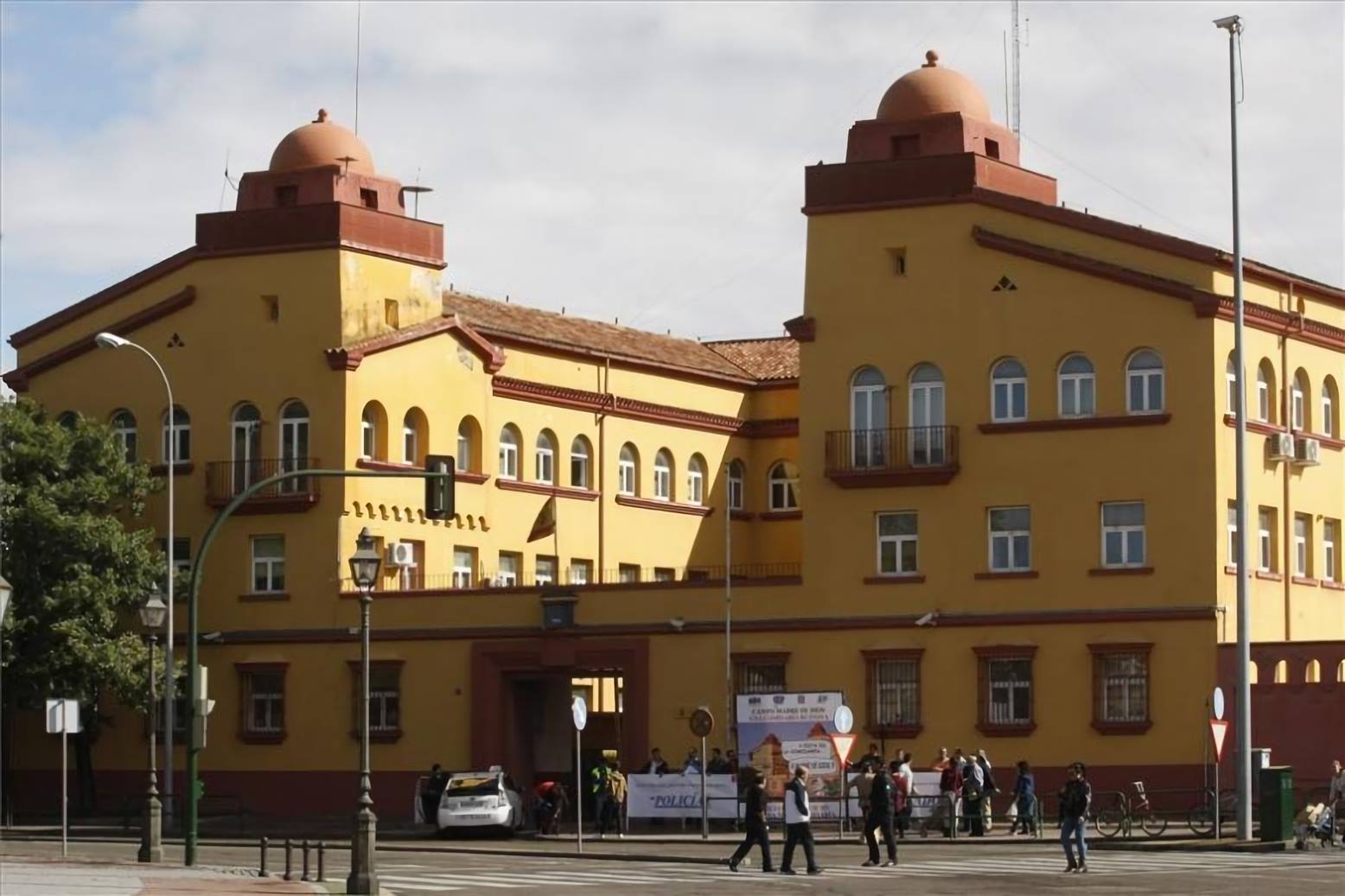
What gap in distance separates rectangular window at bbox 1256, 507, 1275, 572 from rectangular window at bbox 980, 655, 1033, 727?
576 cm

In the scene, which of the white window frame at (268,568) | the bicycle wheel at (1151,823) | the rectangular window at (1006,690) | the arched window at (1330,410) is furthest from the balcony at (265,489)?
the arched window at (1330,410)

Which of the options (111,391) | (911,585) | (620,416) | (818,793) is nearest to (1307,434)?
(911,585)

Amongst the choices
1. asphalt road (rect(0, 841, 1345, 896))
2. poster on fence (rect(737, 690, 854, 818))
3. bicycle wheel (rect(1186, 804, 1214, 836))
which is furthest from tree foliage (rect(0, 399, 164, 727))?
bicycle wheel (rect(1186, 804, 1214, 836))

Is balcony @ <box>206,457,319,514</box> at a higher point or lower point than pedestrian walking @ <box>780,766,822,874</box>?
higher

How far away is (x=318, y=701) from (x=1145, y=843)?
23.0 meters

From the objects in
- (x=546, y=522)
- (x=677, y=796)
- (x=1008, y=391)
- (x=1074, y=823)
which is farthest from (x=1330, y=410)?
(x=1074, y=823)

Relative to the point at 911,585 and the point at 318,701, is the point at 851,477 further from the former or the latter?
the point at 318,701

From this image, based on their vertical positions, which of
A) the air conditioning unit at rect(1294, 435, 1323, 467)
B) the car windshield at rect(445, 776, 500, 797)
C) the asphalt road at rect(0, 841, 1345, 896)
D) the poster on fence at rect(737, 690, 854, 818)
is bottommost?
the asphalt road at rect(0, 841, 1345, 896)

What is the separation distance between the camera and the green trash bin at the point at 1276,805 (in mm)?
45812

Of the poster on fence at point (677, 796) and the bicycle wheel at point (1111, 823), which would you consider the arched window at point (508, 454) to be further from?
the bicycle wheel at point (1111, 823)

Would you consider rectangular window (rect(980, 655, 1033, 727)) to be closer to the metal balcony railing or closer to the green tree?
the metal balcony railing

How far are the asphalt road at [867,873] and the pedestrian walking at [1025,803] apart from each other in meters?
2.43

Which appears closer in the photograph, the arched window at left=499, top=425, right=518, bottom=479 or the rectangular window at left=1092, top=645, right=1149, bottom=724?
the rectangular window at left=1092, top=645, right=1149, bottom=724

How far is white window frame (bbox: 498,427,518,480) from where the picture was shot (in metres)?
68.9
